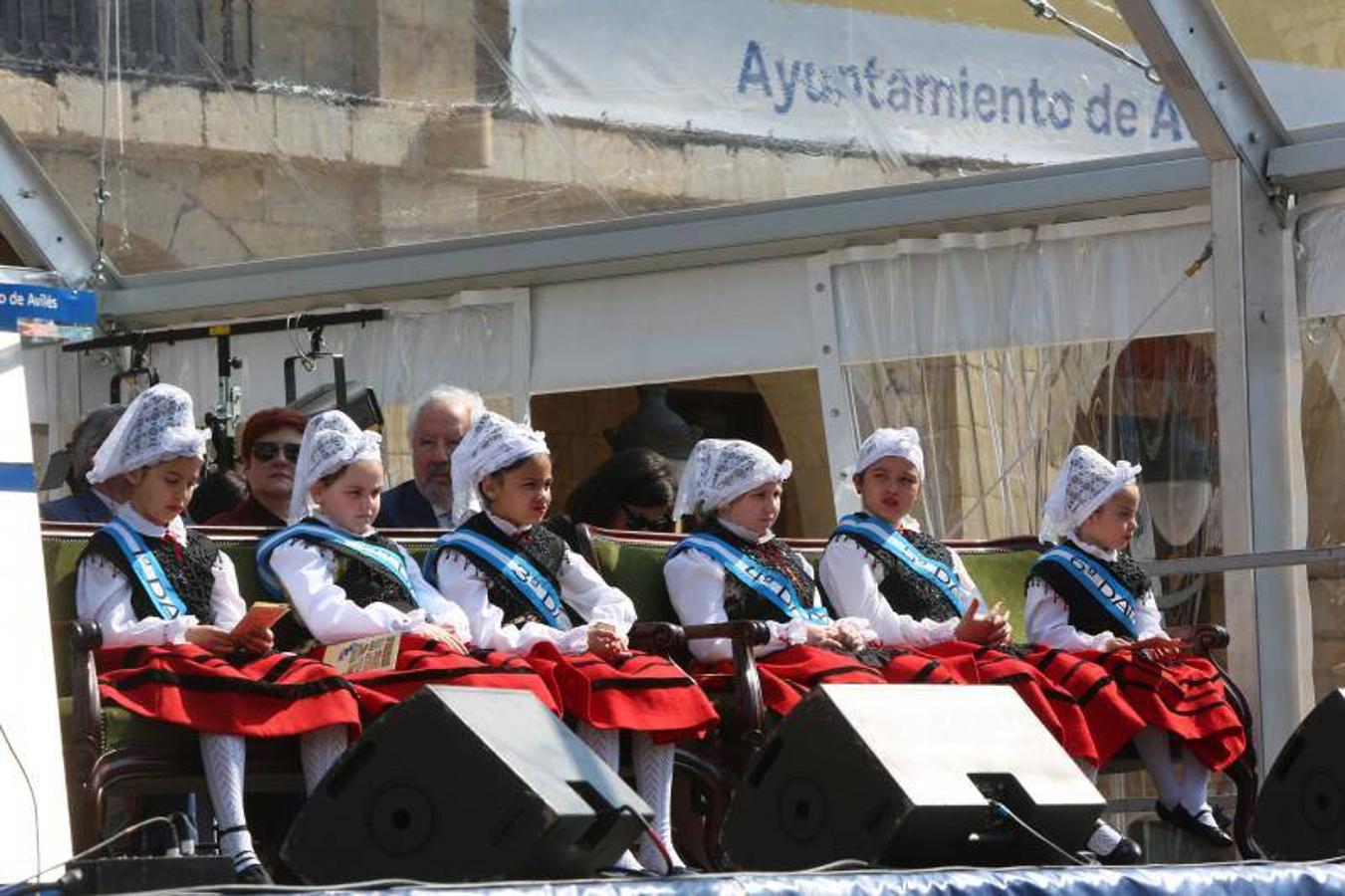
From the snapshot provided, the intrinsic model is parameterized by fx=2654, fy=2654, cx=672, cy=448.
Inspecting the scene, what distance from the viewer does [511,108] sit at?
847cm

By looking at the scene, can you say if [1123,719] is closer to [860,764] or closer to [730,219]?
[860,764]

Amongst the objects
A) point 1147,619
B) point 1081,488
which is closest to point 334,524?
point 1081,488

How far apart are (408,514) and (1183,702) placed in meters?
2.03

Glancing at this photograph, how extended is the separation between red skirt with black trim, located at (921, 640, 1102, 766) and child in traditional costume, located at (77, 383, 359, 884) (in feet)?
5.24

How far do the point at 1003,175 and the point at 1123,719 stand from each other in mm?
2048

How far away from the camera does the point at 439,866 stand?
409cm

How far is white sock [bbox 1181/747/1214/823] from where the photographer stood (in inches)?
258

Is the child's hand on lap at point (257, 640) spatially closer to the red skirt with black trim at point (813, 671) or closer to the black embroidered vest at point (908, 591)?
the red skirt with black trim at point (813, 671)

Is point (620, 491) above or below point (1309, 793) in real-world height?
above

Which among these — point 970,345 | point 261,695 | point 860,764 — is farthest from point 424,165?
point 860,764

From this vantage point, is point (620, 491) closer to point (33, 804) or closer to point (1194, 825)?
point (1194, 825)

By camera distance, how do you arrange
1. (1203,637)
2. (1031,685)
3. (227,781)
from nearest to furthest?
(227,781), (1031,685), (1203,637)

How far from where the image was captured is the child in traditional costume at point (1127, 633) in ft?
21.1

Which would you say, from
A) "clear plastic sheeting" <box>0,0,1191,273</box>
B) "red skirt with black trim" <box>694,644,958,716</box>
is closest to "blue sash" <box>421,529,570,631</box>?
"red skirt with black trim" <box>694,644,958,716</box>
